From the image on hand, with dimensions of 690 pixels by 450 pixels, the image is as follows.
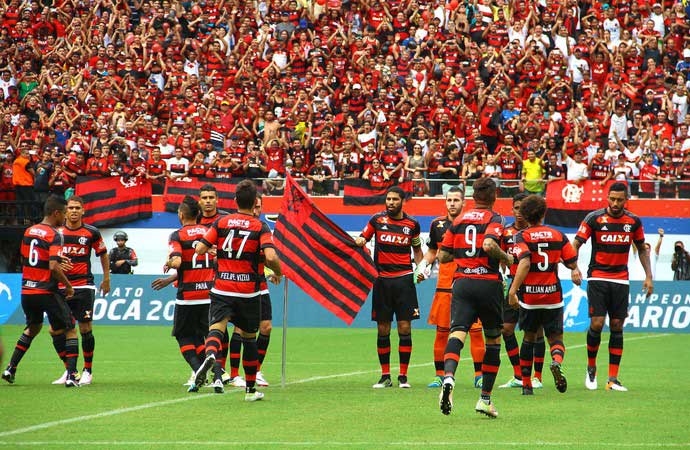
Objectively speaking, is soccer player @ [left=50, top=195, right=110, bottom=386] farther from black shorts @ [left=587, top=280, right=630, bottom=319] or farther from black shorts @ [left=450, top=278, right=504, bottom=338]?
black shorts @ [left=587, top=280, right=630, bottom=319]

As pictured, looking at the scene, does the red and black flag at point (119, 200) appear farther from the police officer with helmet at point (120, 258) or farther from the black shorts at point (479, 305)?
the black shorts at point (479, 305)

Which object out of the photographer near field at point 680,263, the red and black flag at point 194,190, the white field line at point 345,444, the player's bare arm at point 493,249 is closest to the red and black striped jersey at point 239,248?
the player's bare arm at point 493,249

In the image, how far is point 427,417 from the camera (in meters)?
10.6

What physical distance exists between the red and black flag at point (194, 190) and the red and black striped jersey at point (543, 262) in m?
15.5

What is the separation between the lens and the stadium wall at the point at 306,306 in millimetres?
23812

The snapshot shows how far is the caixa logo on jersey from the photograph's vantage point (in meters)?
25.8

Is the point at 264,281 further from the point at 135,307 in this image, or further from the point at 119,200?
the point at 119,200

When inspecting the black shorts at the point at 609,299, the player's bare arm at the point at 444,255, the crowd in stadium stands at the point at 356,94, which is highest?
the crowd in stadium stands at the point at 356,94

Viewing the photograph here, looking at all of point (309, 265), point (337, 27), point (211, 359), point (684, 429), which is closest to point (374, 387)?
point (309, 265)

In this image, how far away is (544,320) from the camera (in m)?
13.0

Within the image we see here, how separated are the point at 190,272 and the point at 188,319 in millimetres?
572

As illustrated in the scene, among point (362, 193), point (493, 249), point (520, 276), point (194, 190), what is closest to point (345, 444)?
point (493, 249)

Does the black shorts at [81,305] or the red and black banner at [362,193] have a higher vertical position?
the red and black banner at [362,193]

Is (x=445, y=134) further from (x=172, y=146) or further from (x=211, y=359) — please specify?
(x=211, y=359)
